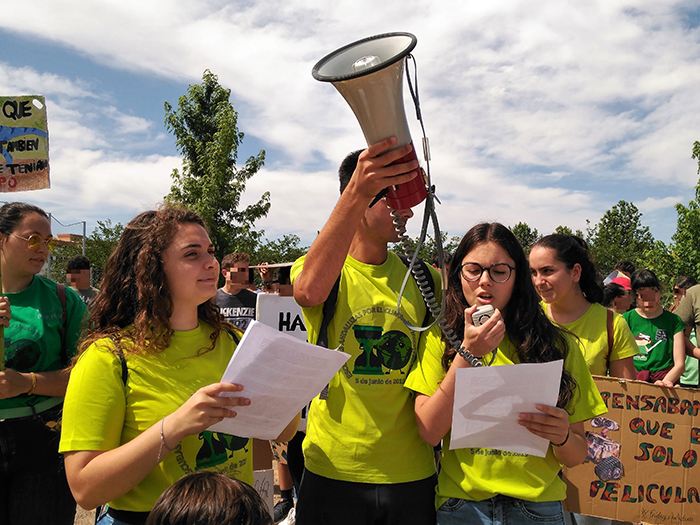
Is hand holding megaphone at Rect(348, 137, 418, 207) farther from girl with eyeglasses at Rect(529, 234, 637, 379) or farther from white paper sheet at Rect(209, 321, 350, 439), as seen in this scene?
girl with eyeglasses at Rect(529, 234, 637, 379)

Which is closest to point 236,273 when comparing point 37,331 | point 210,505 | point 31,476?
point 37,331

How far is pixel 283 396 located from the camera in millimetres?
1778

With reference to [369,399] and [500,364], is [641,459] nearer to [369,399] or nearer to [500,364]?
[500,364]

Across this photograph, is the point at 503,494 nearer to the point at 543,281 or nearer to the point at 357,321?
the point at 357,321

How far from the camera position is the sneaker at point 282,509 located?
4780mm

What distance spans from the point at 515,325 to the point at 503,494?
0.63 m

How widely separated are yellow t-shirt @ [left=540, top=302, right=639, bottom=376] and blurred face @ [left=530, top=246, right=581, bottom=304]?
19 cm

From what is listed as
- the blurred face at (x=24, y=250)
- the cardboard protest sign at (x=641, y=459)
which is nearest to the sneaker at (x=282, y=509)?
the cardboard protest sign at (x=641, y=459)

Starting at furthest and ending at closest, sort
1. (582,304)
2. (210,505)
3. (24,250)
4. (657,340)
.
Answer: (657,340), (582,304), (24,250), (210,505)

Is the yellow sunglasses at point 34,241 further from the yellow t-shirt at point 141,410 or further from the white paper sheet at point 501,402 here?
the white paper sheet at point 501,402

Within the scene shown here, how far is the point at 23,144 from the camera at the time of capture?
10.2 feet

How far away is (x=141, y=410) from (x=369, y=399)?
86 centimetres

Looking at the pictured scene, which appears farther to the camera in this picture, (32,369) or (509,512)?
(32,369)

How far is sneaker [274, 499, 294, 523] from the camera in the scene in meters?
4.78
